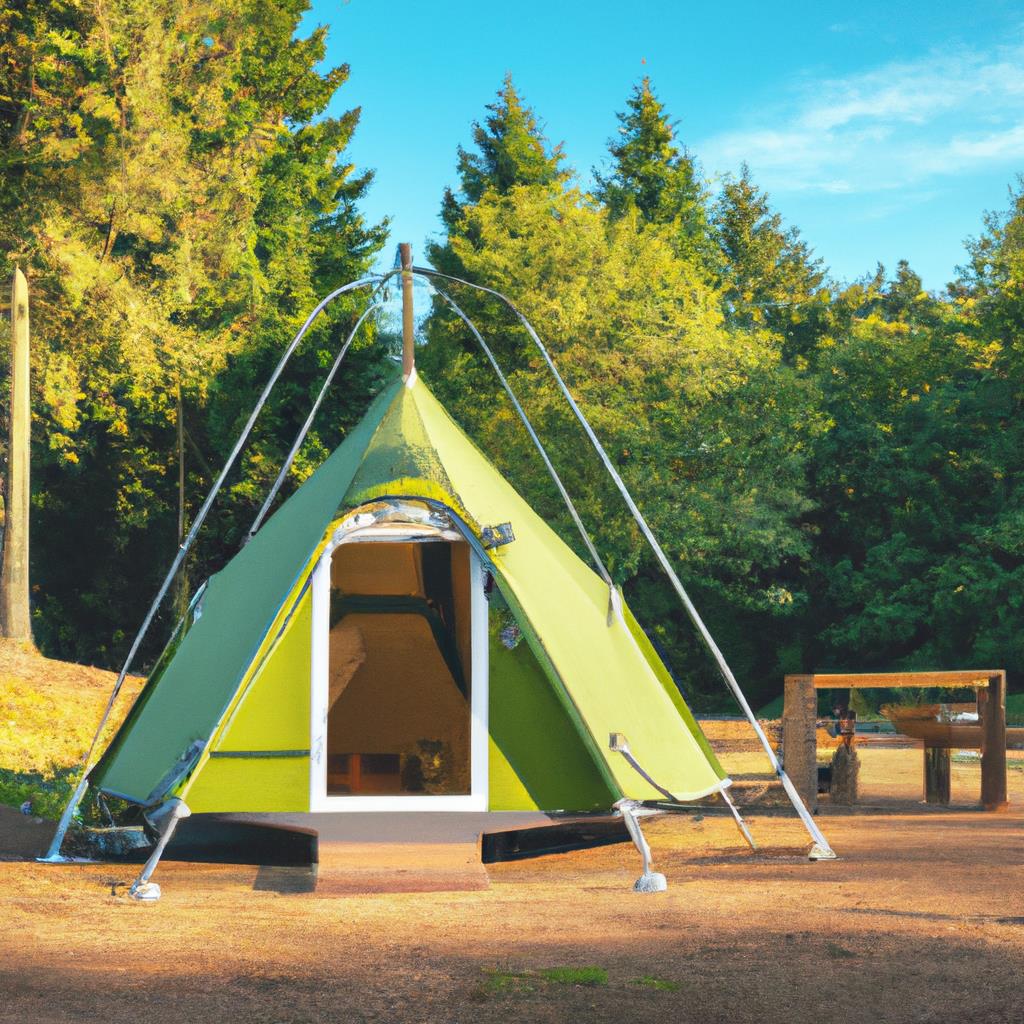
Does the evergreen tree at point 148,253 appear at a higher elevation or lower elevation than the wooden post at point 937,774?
higher

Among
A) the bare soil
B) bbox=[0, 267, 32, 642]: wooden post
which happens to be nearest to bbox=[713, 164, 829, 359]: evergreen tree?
bbox=[0, 267, 32, 642]: wooden post

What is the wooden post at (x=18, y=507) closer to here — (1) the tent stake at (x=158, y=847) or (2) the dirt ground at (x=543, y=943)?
(2) the dirt ground at (x=543, y=943)

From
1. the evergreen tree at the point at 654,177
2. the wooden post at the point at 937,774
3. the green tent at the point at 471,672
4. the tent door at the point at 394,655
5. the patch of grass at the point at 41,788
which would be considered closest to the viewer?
the green tent at the point at 471,672

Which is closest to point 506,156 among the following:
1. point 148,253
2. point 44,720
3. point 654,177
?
point 654,177

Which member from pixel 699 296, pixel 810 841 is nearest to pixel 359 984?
pixel 810 841

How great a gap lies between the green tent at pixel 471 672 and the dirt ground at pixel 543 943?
0.56 metres

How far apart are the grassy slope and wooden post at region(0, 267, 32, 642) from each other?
712mm

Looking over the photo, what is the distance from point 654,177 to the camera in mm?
43844

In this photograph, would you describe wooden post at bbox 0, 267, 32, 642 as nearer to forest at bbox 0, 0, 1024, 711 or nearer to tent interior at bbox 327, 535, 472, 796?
forest at bbox 0, 0, 1024, 711

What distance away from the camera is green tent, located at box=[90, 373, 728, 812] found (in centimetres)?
858

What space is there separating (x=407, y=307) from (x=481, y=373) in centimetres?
2574

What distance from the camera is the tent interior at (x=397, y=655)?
1127 centimetres

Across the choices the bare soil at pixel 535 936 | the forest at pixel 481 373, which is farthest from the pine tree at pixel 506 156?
the bare soil at pixel 535 936

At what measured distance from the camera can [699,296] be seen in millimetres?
32531
